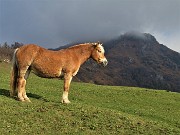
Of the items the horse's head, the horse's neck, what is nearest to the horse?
the horse's neck

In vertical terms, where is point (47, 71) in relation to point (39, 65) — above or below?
below

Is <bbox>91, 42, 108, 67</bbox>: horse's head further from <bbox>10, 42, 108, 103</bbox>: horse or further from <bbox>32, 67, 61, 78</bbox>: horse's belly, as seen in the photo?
<bbox>32, 67, 61, 78</bbox>: horse's belly

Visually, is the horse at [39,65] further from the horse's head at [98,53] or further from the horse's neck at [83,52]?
the horse's head at [98,53]

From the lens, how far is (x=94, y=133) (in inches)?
693

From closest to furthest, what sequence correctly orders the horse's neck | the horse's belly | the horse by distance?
the horse < the horse's belly < the horse's neck

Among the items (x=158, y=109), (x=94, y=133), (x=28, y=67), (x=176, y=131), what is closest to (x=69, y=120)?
(x=94, y=133)

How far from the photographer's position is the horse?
68.4ft

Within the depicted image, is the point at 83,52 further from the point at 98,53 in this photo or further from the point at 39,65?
the point at 39,65

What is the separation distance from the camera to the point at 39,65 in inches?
828

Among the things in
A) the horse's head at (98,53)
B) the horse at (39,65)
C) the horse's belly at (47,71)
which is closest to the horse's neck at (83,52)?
the horse at (39,65)

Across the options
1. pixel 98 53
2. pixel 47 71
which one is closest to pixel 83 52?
pixel 98 53

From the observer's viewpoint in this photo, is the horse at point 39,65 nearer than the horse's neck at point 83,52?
Yes

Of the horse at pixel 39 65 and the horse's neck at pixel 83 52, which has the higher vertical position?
the horse's neck at pixel 83 52

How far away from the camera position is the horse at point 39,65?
20859 millimetres
